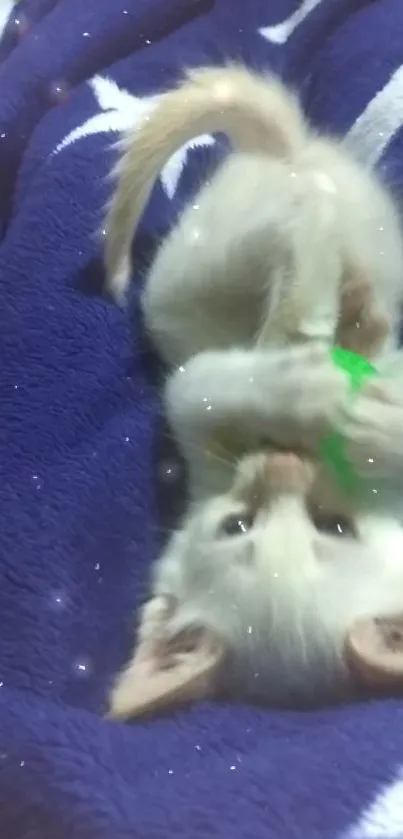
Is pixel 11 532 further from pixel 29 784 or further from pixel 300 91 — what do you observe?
pixel 300 91

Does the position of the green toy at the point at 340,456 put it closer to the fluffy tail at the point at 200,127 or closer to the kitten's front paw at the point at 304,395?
the kitten's front paw at the point at 304,395

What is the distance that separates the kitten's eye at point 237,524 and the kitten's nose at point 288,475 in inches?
1.3

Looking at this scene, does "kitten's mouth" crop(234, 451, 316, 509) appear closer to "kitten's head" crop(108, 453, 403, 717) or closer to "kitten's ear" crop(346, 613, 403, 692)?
"kitten's head" crop(108, 453, 403, 717)

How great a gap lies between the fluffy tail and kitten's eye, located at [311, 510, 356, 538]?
1.08 feet

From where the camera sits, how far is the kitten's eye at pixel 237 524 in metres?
0.77

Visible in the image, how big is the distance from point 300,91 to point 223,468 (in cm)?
49

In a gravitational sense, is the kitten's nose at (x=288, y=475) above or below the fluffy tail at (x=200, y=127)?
below

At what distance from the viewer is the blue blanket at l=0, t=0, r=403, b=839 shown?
1.92 ft

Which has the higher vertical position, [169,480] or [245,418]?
[245,418]

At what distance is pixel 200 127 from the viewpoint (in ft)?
2.90

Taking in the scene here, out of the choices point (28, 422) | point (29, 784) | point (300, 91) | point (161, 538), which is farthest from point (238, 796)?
point (300, 91)

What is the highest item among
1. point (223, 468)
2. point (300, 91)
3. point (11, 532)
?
point (300, 91)

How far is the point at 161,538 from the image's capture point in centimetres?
85

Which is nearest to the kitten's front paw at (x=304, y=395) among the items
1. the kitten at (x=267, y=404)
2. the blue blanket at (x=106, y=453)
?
the kitten at (x=267, y=404)
